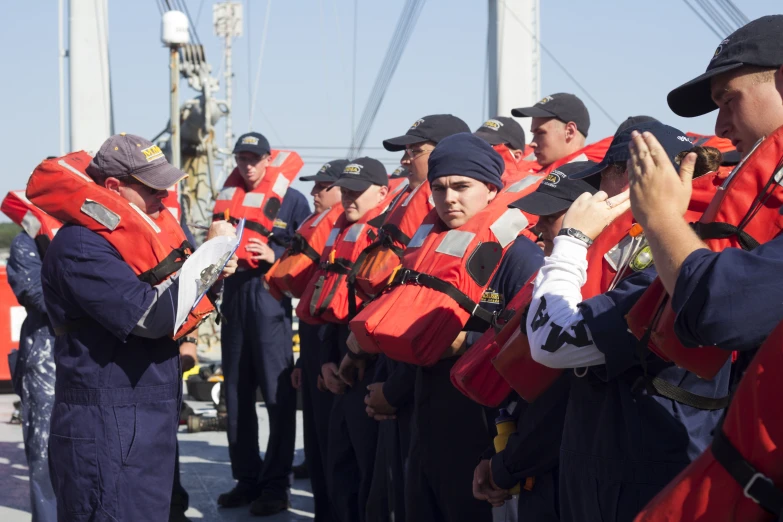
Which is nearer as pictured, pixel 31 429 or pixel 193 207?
pixel 31 429

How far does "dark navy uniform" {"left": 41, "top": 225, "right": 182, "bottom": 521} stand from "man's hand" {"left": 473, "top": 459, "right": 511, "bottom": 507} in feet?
4.70

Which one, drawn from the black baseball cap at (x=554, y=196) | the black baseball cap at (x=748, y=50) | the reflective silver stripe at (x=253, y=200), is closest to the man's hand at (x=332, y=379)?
the reflective silver stripe at (x=253, y=200)

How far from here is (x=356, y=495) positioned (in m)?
5.83

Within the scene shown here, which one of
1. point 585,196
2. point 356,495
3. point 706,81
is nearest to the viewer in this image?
point 706,81

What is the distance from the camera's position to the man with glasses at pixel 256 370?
727cm

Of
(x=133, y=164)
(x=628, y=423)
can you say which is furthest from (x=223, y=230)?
(x=628, y=423)

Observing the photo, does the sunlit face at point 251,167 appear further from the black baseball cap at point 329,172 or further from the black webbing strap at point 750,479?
the black webbing strap at point 750,479

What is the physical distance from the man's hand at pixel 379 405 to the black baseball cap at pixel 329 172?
2.90 metres

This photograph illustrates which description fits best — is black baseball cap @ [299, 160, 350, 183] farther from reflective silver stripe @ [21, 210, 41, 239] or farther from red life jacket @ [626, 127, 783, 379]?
red life jacket @ [626, 127, 783, 379]

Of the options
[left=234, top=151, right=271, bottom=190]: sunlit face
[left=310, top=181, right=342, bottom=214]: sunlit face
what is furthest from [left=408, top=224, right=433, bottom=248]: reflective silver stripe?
[left=234, top=151, right=271, bottom=190]: sunlit face

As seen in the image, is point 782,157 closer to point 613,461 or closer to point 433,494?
point 613,461

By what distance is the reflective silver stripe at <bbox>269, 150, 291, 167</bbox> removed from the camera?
8.00 meters

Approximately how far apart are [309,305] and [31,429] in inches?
76.8

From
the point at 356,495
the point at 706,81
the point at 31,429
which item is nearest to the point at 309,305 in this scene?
the point at 356,495
